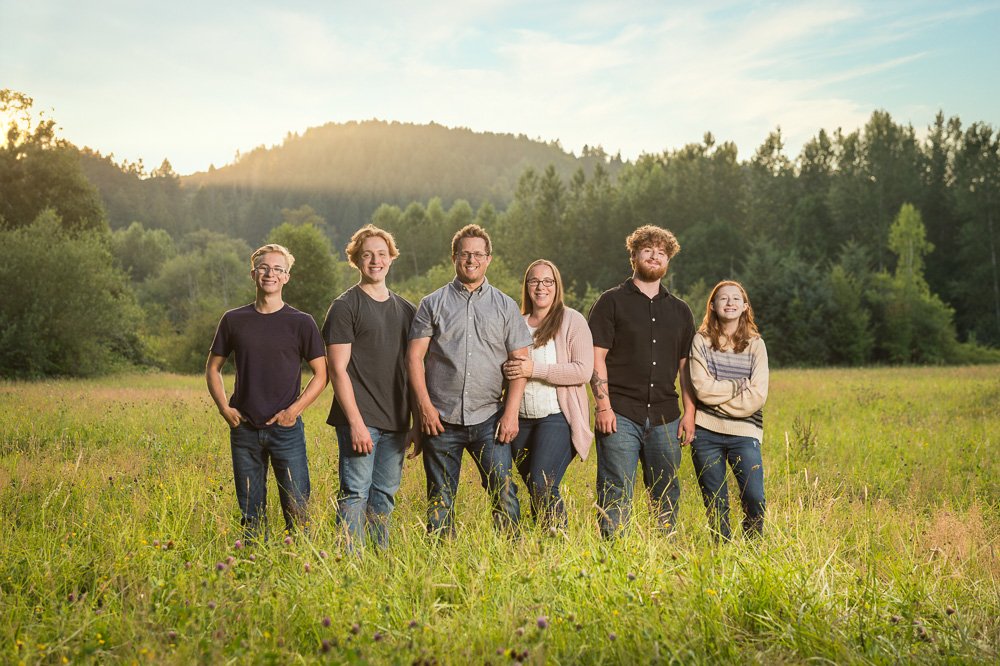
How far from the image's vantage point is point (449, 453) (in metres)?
4.88

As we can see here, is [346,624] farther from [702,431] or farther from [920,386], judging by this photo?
[920,386]

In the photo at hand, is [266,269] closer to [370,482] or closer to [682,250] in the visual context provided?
[370,482]

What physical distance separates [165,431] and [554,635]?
344 inches

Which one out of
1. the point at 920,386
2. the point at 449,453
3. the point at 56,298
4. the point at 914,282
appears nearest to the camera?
the point at 449,453

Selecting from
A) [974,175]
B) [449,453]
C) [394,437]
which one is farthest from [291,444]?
[974,175]

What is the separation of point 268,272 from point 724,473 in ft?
11.3

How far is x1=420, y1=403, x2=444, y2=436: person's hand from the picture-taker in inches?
185

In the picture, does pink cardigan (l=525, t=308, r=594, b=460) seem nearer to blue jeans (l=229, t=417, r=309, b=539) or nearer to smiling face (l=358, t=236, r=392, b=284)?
smiling face (l=358, t=236, r=392, b=284)

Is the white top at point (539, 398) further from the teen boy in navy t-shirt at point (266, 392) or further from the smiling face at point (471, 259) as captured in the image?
the teen boy in navy t-shirt at point (266, 392)

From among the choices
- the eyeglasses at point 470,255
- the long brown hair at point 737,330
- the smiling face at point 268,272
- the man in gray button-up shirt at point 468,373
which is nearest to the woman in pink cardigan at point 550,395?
the man in gray button-up shirt at point 468,373

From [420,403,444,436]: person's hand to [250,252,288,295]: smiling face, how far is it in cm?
130

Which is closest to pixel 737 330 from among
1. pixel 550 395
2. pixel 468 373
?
pixel 550 395

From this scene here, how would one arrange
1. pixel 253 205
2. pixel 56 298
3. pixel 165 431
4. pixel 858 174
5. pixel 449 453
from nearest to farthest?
pixel 449 453 → pixel 165 431 → pixel 56 298 → pixel 858 174 → pixel 253 205

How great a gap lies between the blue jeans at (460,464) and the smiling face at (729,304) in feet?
5.84
